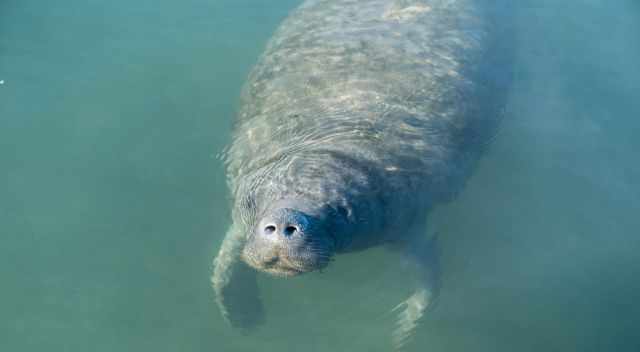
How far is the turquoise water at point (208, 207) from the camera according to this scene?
659 cm

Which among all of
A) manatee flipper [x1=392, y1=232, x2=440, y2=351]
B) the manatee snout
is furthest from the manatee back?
the manatee snout

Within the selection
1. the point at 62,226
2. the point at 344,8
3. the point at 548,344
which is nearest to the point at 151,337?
the point at 62,226

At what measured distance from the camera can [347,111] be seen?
259 inches

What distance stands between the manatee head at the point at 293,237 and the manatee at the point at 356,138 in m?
0.01

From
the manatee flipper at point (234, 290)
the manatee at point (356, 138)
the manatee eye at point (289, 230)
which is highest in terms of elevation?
the manatee eye at point (289, 230)

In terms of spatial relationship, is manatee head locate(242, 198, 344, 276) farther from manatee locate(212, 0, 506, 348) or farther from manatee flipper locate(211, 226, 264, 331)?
manatee flipper locate(211, 226, 264, 331)

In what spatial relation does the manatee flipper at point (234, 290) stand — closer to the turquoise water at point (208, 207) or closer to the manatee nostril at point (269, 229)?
the turquoise water at point (208, 207)

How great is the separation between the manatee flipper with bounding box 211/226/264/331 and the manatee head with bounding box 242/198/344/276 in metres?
1.74

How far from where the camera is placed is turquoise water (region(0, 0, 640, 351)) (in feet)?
21.6

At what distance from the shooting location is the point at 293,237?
4.40m

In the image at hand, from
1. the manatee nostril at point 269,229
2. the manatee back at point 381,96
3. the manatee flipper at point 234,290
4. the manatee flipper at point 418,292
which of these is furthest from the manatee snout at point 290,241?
the manatee flipper at point 418,292

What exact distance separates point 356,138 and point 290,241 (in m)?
1.97

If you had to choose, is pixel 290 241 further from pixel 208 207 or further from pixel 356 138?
pixel 208 207

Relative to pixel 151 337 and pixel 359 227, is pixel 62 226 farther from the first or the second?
pixel 359 227
